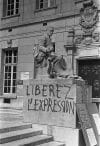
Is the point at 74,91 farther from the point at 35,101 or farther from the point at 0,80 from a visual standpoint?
the point at 0,80

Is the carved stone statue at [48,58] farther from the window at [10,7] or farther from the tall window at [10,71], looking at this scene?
the window at [10,7]

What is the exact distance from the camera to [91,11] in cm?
1521

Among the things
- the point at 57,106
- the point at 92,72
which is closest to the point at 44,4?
the point at 92,72

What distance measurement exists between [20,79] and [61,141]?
976 cm

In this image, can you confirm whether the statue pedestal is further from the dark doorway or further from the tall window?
the tall window

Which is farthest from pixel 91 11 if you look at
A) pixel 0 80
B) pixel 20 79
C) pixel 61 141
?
pixel 61 141

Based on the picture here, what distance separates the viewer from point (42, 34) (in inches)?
670

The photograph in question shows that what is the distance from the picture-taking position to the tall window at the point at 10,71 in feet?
60.6

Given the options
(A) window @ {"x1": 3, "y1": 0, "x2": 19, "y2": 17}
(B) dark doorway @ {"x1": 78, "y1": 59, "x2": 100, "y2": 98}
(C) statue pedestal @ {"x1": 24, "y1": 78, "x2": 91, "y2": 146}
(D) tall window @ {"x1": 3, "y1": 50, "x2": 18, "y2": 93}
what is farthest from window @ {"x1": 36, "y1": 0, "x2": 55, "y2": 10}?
(C) statue pedestal @ {"x1": 24, "y1": 78, "x2": 91, "y2": 146}

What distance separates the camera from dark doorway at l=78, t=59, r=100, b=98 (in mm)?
14984

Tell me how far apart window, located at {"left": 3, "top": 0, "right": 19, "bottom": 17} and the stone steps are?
37.9 ft

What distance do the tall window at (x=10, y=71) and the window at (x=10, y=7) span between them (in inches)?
97.2

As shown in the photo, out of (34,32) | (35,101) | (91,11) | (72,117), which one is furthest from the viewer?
(34,32)

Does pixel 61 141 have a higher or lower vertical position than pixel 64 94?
lower
